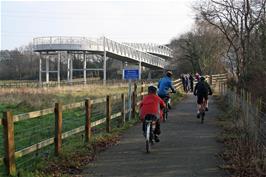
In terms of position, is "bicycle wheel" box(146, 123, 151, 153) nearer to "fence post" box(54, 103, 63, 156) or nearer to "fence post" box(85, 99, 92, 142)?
"fence post" box(85, 99, 92, 142)

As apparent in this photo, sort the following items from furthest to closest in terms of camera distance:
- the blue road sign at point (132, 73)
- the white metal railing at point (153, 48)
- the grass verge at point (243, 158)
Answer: the white metal railing at point (153, 48)
the blue road sign at point (132, 73)
the grass verge at point (243, 158)

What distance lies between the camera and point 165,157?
10047 mm

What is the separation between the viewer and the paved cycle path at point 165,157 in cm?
854

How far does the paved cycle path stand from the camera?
28.0ft

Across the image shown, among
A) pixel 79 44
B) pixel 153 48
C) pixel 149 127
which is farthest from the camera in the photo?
pixel 153 48

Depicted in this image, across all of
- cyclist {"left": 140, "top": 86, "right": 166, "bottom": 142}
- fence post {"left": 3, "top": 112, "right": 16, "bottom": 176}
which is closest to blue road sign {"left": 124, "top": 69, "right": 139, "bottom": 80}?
cyclist {"left": 140, "top": 86, "right": 166, "bottom": 142}

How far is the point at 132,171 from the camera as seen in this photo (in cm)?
862

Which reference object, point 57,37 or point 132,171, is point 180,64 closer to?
point 57,37

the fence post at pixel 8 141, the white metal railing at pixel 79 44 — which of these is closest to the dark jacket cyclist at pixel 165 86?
the fence post at pixel 8 141

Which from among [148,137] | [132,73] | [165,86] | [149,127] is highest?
[132,73]

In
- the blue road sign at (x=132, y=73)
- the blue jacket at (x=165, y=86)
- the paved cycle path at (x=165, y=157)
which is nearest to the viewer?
the paved cycle path at (x=165, y=157)

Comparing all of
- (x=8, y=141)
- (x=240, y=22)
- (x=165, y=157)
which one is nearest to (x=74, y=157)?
(x=165, y=157)

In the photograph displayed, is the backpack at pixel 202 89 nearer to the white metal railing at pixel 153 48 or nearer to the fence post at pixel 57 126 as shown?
the fence post at pixel 57 126

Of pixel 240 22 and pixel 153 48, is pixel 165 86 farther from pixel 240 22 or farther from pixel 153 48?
pixel 153 48
